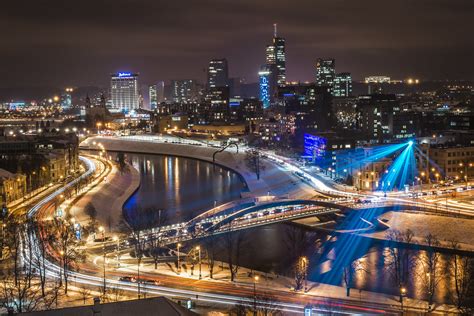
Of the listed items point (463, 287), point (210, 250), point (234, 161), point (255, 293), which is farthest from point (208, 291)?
point (234, 161)

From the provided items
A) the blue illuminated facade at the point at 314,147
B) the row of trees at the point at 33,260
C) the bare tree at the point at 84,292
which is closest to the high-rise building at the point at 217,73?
the blue illuminated facade at the point at 314,147

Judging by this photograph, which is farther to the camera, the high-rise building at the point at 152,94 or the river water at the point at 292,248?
the high-rise building at the point at 152,94

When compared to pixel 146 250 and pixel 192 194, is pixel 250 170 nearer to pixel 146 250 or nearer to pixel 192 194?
pixel 192 194

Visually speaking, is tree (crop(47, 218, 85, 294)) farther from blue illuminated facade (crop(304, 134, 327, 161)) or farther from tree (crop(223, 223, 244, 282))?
blue illuminated facade (crop(304, 134, 327, 161))

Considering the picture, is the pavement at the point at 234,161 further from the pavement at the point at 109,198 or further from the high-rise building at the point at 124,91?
the high-rise building at the point at 124,91

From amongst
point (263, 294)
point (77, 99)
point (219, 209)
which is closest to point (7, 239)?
point (219, 209)

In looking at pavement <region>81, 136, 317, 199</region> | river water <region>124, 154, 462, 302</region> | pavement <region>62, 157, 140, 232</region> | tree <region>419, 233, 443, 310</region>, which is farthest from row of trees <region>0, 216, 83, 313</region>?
pavement <region>81, 136, 317, 199</region>
